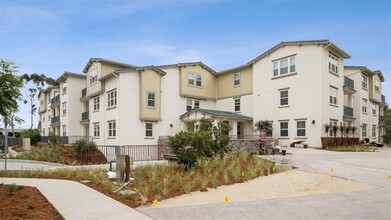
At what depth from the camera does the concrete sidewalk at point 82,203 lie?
6.58 m

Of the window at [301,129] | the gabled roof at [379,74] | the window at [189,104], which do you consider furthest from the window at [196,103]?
the gabled roof at [379,74]

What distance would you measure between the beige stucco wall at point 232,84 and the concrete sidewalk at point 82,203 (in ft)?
79.1

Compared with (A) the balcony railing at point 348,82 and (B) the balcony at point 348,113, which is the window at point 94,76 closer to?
(B) the balcony at point 348,113

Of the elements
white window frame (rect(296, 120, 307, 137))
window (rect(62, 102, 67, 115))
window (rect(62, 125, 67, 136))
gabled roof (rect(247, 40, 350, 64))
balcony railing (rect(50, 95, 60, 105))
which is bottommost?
window (rect(62, 125, 67, 136))

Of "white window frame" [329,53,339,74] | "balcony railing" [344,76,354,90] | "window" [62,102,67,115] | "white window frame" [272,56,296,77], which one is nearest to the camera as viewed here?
"white window frame" [329,53,339,74]

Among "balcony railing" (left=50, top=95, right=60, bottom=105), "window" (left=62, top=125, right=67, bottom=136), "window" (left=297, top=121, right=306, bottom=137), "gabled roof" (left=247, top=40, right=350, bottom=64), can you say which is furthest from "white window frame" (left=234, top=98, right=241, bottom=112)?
"balcony railing" (left=50, top=95, right=60, bottom=105)

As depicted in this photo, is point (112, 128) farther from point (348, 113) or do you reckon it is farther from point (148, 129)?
point (348, 113)

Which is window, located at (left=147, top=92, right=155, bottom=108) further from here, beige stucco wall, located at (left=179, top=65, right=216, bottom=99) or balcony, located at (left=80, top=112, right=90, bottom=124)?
balcony, located at (left=80, top=112, right=90, bottom=124)

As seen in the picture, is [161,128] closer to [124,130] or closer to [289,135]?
[124,130]

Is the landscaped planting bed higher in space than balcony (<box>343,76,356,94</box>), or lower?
lower

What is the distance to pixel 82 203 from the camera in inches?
301

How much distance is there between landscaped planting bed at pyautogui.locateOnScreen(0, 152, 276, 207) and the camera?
8586 millimetres

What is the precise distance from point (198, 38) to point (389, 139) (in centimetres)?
3956

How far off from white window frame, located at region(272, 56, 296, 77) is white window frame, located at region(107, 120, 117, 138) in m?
16.8
